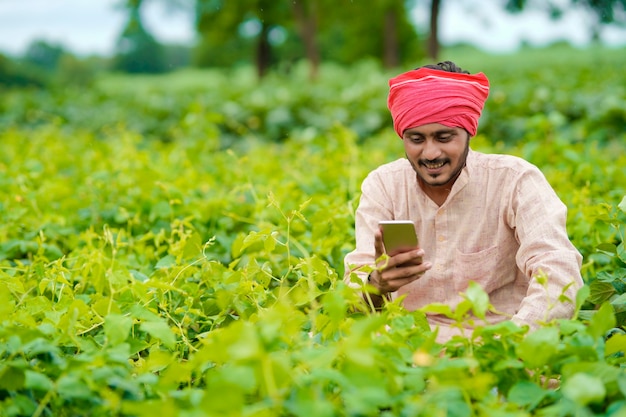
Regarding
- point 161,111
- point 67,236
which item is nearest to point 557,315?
point 67,236

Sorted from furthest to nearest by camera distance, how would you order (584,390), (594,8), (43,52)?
(43,52) < (594,8) < (584,390)

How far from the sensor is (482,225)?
97.6 inches

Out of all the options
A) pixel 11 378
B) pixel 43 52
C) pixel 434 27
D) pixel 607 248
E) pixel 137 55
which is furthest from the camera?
pixel 137 55

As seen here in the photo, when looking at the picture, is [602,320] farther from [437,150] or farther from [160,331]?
[160,331]

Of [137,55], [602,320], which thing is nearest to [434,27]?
[602,320]

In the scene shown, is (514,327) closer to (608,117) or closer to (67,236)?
(67,236)

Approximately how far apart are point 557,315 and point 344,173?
244cm

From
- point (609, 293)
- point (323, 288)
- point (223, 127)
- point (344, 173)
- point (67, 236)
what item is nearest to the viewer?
point (609, 293)

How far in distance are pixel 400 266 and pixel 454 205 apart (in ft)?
1.35

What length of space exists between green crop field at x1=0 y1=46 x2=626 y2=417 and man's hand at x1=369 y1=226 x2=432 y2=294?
14cm

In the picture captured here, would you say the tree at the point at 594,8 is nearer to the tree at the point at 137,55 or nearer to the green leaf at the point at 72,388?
the green leaf at the point at 72,388

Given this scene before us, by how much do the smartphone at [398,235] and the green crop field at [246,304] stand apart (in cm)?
21

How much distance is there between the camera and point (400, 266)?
220cm

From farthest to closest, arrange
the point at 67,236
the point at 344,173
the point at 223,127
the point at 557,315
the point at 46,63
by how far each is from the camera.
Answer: the point at 46,63, the point at 223,127, the point at 344,173, the point at 67,236, the point at 557,315
